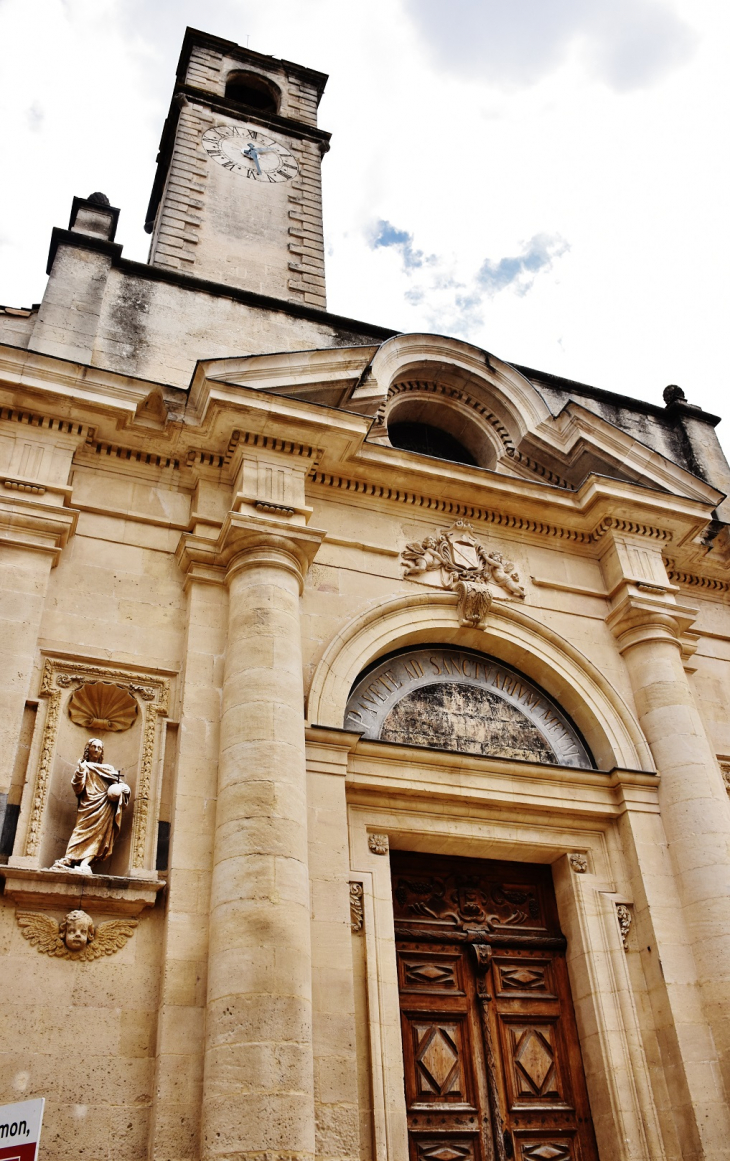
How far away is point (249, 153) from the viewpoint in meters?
14.6

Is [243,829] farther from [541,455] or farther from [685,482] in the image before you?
[685,482]

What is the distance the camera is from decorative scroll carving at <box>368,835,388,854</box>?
26.1 ft

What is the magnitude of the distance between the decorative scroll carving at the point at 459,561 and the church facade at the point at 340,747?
0.04 metres

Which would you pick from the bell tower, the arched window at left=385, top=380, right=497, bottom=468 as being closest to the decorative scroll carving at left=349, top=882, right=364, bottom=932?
the arched window at left=385, top=380, right=497, bottom=468

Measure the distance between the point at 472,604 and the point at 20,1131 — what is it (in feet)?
20.3

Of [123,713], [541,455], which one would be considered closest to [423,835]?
[123,713]

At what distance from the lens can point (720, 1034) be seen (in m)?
7.68

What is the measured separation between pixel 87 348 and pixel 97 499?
1761 millimetres

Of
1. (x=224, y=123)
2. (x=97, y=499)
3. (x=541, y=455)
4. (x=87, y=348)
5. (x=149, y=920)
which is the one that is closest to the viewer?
(x=149, y=920)

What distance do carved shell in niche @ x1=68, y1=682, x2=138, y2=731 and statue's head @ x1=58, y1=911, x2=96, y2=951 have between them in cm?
158

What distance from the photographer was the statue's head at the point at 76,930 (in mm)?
6387

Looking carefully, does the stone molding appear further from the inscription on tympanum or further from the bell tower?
the bell tower

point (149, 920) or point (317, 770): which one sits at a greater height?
point (317, 770)

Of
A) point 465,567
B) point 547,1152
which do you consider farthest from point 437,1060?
point 465,567
